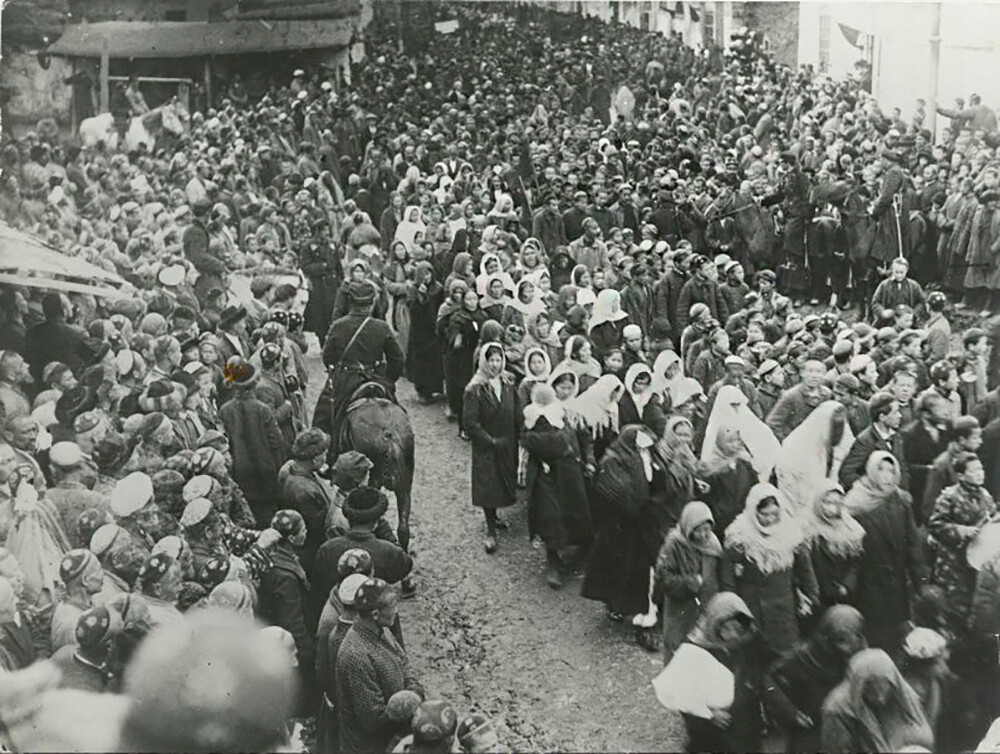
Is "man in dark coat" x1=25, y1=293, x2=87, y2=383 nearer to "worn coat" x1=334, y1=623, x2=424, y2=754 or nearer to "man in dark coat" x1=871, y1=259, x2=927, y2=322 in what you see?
"worn coat" x1=334, y1=623, x2=424, y2=754

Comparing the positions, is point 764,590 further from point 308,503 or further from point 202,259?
point 202,259

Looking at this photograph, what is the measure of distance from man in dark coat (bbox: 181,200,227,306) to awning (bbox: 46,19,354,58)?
1.64 m

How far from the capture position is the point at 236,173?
42.3ft

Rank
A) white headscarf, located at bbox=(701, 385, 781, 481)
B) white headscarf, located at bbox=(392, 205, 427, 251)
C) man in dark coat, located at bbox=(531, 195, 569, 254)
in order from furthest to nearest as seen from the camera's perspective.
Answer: man in dark coat, located at bbox=(531, 195, 569, 254) < white headscarf, located at bbox=(392, 205, 427, 251) < white headscarf, located at bbox=(701, 385, 781, 481)

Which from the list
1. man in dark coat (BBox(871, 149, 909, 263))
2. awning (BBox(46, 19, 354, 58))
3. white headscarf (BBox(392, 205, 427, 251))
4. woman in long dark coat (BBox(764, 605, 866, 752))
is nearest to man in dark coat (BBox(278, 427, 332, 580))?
woman in long dark coat (BBox(764, 605, 866, 752))

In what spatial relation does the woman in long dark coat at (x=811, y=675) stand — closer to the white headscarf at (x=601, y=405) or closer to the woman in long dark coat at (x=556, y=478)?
the woman in long dark coat at (x=556, y=478)

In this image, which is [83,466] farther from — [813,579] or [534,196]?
[534,196]

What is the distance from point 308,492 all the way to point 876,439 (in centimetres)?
327

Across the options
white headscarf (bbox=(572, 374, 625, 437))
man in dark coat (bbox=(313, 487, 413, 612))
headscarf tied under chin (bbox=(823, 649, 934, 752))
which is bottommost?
headscarf tied under chin (bbox=(823, 649, 934, 752))

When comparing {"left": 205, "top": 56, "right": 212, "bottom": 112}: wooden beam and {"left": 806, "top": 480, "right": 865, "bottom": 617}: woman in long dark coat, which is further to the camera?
{"left": 205, "top": 56, "right": 212, "bottom": 112}: wooden beam

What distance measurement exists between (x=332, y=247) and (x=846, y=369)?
18.7 ft

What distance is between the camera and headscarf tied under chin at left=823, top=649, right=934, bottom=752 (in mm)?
5000

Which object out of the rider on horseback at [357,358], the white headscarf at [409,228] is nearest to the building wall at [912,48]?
the rider on horseback at [357,358]

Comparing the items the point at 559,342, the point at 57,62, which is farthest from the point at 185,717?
the point at 57,62
